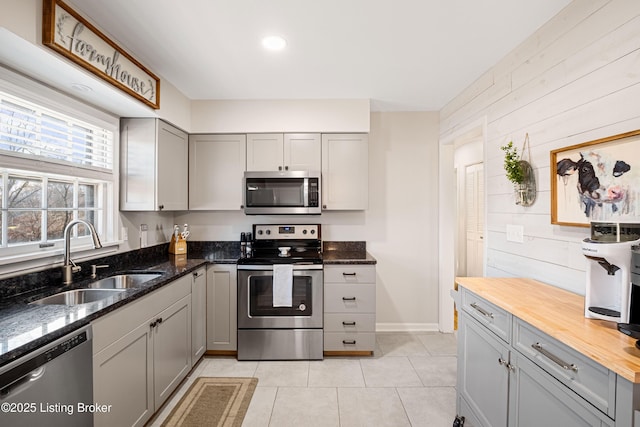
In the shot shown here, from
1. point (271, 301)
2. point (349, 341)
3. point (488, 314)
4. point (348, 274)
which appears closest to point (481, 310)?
point (488, 314)

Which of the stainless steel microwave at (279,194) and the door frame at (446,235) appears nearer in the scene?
the stainless steel microwave at (279,194)

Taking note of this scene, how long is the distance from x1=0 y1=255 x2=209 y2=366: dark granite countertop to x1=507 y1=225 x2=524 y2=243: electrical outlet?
239cm

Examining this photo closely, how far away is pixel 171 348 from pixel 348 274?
1.53 meters

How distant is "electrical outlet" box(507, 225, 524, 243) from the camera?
6.42 ft

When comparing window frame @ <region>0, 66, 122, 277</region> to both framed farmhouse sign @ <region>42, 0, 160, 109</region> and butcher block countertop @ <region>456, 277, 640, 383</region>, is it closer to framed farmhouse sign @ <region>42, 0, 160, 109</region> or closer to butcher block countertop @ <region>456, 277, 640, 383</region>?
framed farmhouse sign @ <region>42, 0, 160, 109</region>

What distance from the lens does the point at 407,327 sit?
338 cm

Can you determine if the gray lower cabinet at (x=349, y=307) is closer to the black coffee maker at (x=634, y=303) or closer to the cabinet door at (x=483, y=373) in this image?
the cabinet door at (x=483, y=373)

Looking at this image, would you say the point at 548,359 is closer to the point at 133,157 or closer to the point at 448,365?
the point at 448,365

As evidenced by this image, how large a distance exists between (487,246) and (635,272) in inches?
55.0

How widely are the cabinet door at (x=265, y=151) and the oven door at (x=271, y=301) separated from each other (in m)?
1.01

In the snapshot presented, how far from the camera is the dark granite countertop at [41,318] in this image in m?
1.07

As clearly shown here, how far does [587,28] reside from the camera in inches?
58.1

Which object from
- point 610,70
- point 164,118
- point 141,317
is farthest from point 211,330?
point 610,70

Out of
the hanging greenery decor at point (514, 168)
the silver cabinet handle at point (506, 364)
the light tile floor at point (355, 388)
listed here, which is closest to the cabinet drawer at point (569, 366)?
the silver cabinet handle at point (506, 364)
